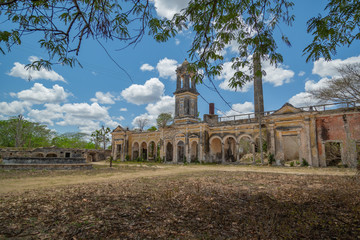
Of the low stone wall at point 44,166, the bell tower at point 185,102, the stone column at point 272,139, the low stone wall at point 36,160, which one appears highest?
the bell tower at point 185,102

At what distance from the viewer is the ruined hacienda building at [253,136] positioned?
17.3 metres

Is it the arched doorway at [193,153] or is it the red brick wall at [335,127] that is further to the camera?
the arched doorway at [193,153]

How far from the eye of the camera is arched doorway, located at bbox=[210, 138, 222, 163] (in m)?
25.4

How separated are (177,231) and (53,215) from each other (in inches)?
99.2

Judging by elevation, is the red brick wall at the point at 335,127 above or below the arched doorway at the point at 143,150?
above

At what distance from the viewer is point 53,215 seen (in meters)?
3.95

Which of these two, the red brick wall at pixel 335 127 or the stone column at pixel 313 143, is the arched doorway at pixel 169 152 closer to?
the stone column at pixel 313 143

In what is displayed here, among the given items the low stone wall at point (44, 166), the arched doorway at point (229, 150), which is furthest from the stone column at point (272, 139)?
the low stone wall at point (44, 166)

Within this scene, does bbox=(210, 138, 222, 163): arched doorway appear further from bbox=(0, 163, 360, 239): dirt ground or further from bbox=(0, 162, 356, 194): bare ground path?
bbox=(0, 163, 360, 239): dirt ground

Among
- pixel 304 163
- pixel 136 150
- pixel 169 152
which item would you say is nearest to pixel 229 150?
pixel 304 163

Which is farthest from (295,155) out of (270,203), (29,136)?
(29,136)

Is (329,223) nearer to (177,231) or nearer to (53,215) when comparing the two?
(177,231)

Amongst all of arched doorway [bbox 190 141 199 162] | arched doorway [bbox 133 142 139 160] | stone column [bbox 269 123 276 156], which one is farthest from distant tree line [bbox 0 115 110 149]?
stone column [bbox 269 123 276 156]

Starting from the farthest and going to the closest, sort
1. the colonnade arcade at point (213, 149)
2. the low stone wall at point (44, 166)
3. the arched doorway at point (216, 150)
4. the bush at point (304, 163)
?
the arched doorway at point (216, 150) < the colonnade arcade at point (213, 149) < the bush at point (304, 163) < the low stone wall at point (44, 166)
